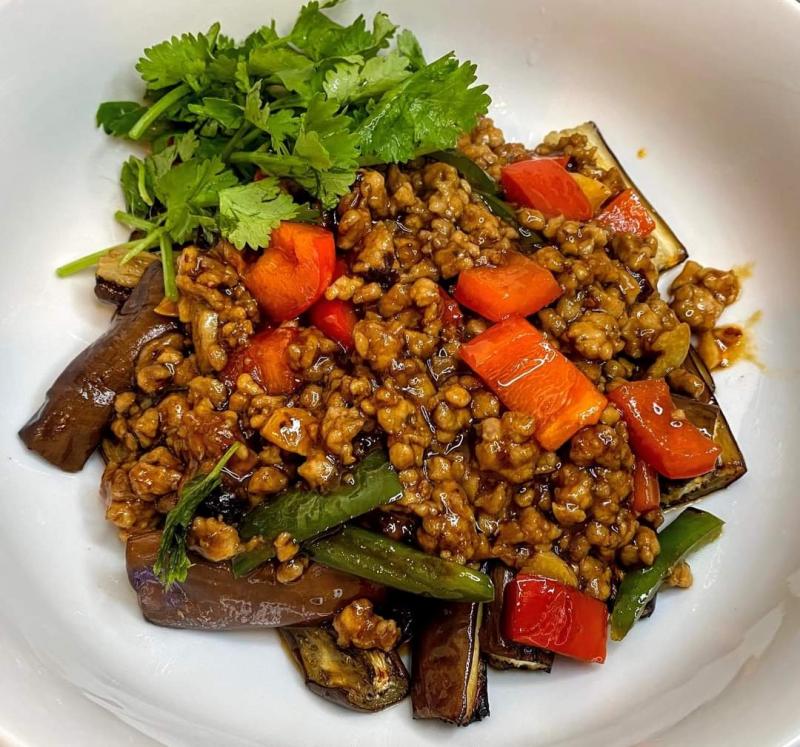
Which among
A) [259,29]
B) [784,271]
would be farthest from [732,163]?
[259,29]

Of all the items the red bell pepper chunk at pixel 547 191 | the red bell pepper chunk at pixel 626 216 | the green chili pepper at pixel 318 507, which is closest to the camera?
the green chili pepper at pixel 318 507

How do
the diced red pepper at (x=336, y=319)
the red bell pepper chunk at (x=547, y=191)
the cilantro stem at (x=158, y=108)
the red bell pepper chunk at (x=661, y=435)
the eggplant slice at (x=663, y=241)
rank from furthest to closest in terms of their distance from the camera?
the eggplant slice at (x=663, y=241), the red bell pepper chunk at (x=547, y=191), the cilantro stem at (x=158, y=108), the diced red pepper at (x=336, y=319), the red bell pepper chunk at (x=661, y=435)

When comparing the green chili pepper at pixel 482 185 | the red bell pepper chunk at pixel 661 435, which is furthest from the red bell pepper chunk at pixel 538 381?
the green chili pepper at pixel 482 185

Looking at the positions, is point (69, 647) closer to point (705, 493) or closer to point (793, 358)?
point (705, 493)

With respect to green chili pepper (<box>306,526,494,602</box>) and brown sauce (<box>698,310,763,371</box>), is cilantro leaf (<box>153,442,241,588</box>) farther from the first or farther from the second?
brown sauce (<box>698,310,763,371</box>)

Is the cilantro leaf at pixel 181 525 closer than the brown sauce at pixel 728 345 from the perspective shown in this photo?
Yes

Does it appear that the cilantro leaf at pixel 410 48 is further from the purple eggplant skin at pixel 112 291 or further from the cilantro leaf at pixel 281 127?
the purple eggplant skin at pixel 112 291

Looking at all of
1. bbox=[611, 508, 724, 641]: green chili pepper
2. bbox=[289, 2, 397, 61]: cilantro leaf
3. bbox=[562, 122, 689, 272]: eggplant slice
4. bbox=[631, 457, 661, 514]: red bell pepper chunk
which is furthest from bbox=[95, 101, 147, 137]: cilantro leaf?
bbox=[611, 508, 724, 641]: green chili pepper
